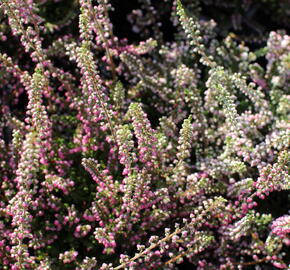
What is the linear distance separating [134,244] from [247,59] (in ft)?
5.85

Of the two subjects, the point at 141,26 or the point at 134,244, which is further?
the point at 141,26

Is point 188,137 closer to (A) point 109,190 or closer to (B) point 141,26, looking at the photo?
(A) point 109,190

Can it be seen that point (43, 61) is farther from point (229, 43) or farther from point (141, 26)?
point (229, 43)

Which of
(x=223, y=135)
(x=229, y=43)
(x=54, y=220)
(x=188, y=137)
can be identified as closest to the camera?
(x=188, y=137)

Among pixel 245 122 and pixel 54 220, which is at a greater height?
pixel 245 122

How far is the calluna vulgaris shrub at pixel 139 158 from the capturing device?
2.59 metres

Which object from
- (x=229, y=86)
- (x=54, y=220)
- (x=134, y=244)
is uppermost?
(x=229, y=86)

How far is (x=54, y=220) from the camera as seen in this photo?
3.18 meters

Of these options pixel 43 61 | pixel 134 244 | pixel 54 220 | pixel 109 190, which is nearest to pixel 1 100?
pixel 43 61

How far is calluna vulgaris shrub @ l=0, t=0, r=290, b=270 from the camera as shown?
2.59 m

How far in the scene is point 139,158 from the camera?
2.83 m

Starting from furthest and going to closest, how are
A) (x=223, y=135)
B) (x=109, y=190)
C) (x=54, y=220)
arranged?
(x=223, y=135)
(x=54, y=220)
(x=109, y=190)

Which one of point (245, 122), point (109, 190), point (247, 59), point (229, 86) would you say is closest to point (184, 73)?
point (229, 86)

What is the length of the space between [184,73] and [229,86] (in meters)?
0.32
